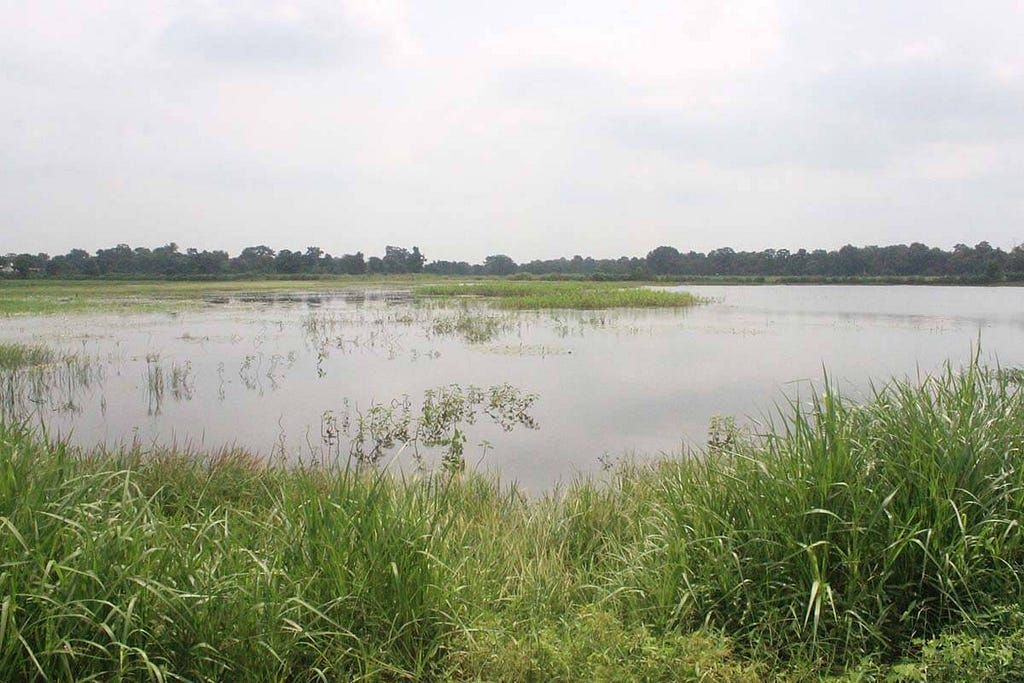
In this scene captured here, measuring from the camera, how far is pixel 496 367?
39.5 ft

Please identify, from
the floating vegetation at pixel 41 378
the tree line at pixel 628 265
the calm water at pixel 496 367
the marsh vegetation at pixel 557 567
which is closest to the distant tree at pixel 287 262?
the tree line at pixel 628 265

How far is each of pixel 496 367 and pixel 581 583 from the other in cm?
867

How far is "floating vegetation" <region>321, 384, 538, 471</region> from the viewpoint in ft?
23.8

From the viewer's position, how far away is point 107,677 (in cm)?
228

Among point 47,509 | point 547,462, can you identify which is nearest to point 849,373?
point 547,462

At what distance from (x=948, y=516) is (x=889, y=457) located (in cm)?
41

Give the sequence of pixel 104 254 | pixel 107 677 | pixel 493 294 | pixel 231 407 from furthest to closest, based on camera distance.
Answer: pixel 104 254
pixel 493 294
pixel 231 407
pixel 107 677

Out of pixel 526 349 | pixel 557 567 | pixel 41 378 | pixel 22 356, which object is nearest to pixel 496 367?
pixel 526 349

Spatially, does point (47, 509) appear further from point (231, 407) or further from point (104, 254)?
point (104, 254)

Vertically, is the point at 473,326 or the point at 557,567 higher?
the point at 473,326

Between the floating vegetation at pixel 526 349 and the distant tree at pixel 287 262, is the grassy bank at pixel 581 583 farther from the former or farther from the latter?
the distant tree at pixel 287 262

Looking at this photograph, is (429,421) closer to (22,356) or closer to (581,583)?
(581,583)

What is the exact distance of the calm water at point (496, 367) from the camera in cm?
771

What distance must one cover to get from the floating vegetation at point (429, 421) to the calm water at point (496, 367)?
8.1 inches
